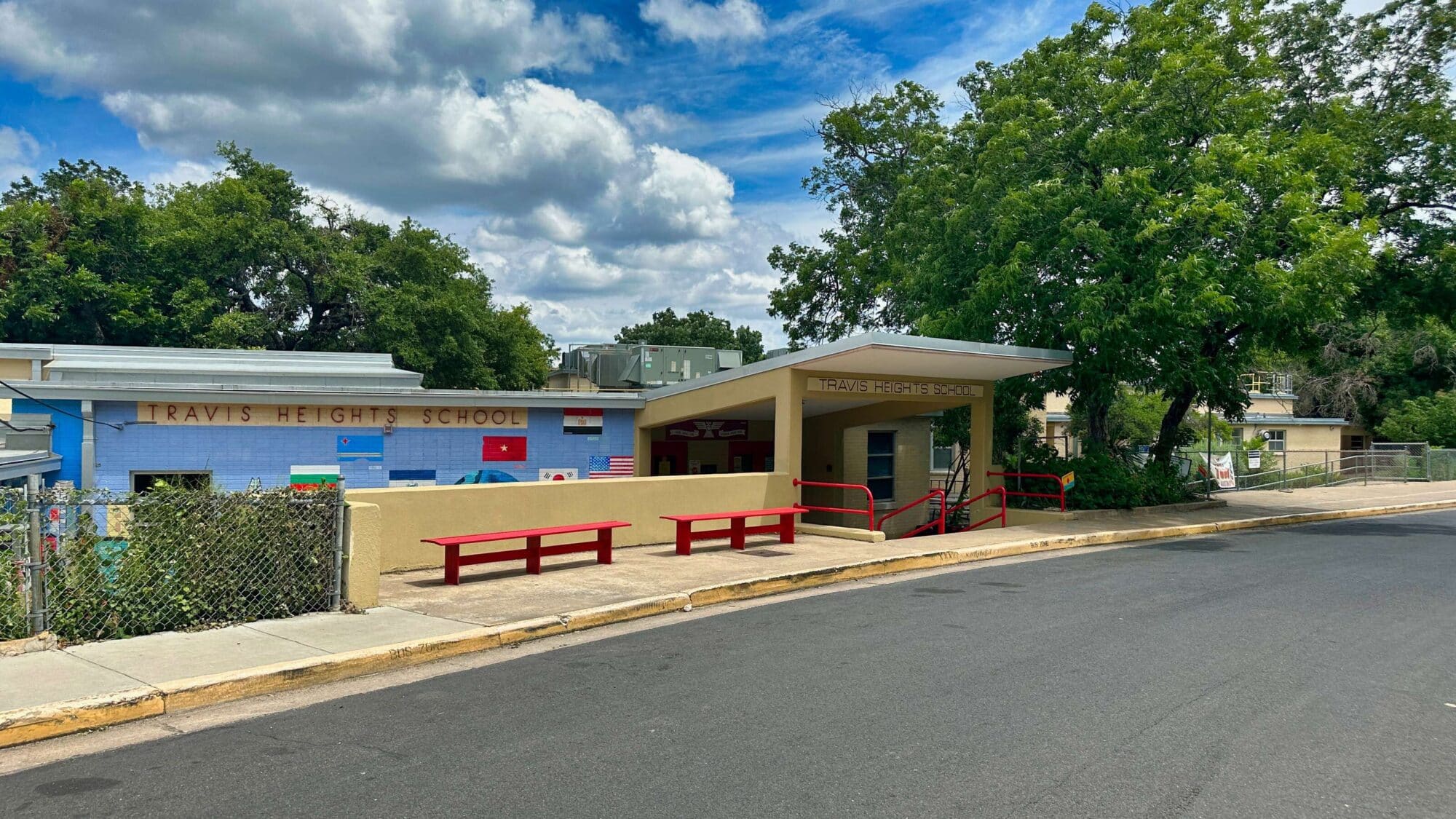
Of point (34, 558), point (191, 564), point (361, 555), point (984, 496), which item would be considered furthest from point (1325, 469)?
point (34, 558)

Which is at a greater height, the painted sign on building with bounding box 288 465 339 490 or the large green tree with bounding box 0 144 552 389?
the large green tree with bounding box 0 144 552 389

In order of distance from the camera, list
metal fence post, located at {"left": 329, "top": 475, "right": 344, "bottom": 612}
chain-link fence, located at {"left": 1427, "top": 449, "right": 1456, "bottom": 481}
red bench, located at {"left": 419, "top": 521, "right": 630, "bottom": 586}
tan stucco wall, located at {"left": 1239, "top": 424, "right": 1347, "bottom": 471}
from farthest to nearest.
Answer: tan stucco wall, located at {"left": 1239, "top": 424, "right": 1347, "bottom": 471} < chain-link fence, located at {"left": 1427, "top": 449, "right": 1456, "bottom": 481} < red bench, located at {"left": 419, "top": 521, "right": 630, "bottom": 586} < metal fence post, located at {"left": 329, "top": 475, "right": 344, "bottom": 612}

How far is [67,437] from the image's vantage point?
15133 millimetres

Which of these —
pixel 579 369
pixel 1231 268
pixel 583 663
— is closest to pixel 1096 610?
pixel 583 663

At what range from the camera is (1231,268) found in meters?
17.4

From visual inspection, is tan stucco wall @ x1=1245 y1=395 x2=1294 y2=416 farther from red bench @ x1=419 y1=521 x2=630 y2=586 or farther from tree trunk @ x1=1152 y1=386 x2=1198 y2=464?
red bench @ x1=419 y1=521 x2=630 y2=586

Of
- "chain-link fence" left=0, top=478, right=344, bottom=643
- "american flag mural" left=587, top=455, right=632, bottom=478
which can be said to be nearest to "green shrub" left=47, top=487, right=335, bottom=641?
"chain-link fence" left=0, top=478, right=344, bottom=643

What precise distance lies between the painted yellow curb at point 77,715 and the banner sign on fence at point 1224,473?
27.2m

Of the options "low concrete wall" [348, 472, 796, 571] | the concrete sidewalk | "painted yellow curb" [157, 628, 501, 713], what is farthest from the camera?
"low concrete wall" [348, 472, 796, 571]

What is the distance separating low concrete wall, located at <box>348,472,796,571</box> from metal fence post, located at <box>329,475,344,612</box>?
0.11 m

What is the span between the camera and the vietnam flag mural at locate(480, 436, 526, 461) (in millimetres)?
17828

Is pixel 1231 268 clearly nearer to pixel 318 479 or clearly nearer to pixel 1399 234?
pixel 1399 234

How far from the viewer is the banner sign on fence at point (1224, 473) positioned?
89.2ft

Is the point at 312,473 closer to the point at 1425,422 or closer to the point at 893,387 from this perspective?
the point at 893,387
